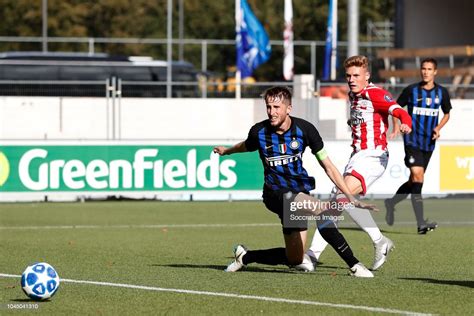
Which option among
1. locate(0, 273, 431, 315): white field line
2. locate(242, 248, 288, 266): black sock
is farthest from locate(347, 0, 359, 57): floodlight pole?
locate(0, 273, 431, 315): white field line

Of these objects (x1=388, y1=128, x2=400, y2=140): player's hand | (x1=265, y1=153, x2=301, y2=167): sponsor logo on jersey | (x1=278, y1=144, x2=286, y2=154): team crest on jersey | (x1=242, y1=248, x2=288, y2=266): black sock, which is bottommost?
(x1=242, y1=248, x2=288, y2=266): black sock

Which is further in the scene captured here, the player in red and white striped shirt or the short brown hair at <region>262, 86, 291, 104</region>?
the player in red and white striped shirt

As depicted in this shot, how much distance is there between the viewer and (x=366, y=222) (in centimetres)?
1156

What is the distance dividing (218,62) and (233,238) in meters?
33.4

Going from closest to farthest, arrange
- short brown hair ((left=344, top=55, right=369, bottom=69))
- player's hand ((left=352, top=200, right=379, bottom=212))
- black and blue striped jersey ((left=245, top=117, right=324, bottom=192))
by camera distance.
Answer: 1. player's hand ((left=352, top=200, right=379, bottom=212))
2. black and blue striped jersey ((left=245, top=117, right=324, bottom=192))
3. short brown hair ((left=344, top=55, right=369, bottom=69))

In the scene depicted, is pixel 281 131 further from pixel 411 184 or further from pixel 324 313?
pixel 411 184

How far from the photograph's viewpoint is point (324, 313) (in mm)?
8586

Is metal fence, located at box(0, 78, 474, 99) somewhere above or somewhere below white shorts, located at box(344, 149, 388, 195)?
above

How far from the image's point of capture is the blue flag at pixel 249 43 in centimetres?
3347

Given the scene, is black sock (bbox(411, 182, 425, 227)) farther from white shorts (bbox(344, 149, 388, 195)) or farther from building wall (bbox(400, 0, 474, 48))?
building wall (bbox(400, 0, 474, 48))

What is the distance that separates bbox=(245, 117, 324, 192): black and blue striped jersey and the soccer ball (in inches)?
94.1

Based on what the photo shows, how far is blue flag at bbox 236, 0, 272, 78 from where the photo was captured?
33.5 m

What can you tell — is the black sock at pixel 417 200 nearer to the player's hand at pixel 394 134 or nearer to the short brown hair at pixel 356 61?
the player's hand at pixel 394 134

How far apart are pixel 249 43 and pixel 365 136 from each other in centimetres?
2201
